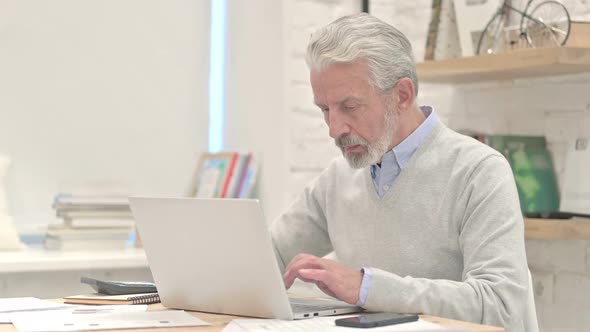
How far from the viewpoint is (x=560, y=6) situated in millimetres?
2605

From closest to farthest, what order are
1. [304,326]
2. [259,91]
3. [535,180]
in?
[304,326], [535,180], [259,91]

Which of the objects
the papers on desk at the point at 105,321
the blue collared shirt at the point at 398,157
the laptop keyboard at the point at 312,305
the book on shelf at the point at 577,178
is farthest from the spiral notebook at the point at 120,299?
the book on shelf at the point at 577,178

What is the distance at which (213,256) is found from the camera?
161cm

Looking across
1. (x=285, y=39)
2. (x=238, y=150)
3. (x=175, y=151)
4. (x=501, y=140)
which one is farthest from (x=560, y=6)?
(x=175, y=151)

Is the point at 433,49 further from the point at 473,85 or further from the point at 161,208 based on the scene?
the point at 161,208

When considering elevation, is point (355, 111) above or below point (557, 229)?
above

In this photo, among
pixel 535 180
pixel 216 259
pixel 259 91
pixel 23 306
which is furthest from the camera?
pixel 259 91

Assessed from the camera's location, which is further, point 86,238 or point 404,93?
point 86,238

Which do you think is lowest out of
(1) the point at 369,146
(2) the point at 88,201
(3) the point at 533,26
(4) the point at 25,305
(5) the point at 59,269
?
(5) the point at 59,269

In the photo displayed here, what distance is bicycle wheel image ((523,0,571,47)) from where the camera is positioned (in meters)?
2.52

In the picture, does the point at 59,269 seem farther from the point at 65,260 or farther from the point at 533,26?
the point at 533,26

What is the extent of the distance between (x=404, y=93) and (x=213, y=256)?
0.65 metres

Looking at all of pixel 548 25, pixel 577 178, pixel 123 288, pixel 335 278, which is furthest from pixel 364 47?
pixel 577 178

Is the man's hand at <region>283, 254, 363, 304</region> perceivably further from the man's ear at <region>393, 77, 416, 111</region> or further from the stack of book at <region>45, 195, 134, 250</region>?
the stack of book at <region>45, 195, 134, 250</region>
